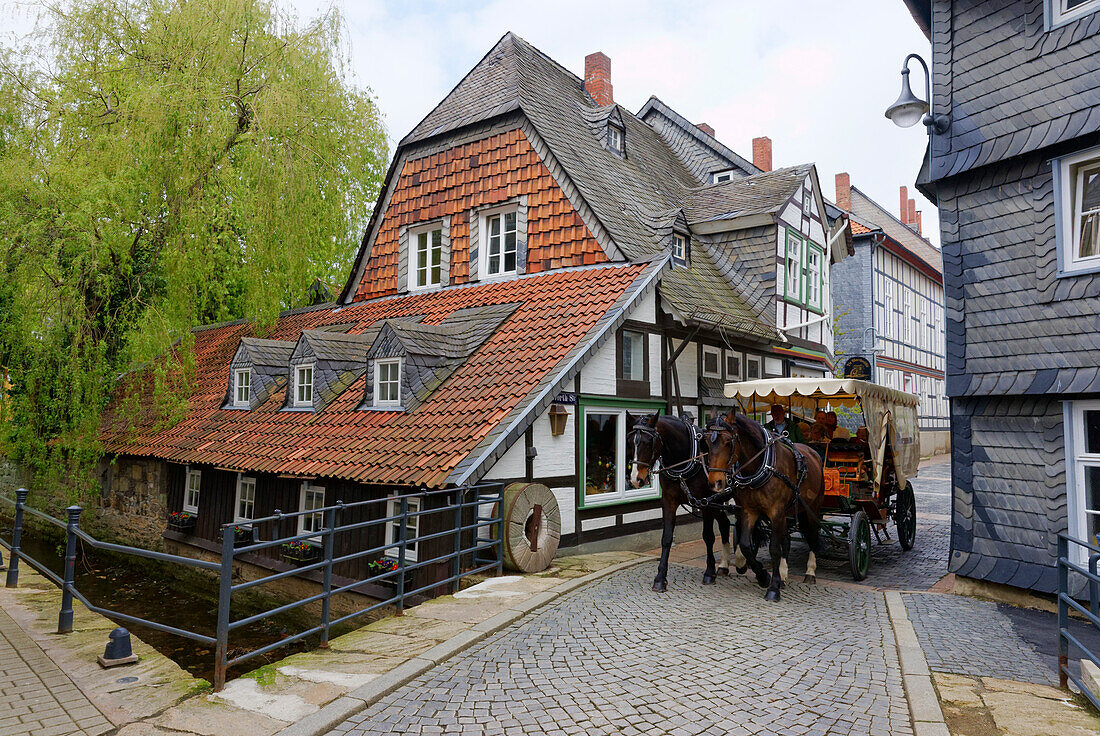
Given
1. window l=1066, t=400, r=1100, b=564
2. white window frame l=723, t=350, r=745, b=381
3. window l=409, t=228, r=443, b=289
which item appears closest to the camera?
window l=1066, t=400, r=1100, b=564

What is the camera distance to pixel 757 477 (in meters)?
8.21

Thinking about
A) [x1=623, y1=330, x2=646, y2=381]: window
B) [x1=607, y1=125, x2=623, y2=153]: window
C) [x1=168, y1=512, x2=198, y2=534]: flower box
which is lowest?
[x1=168, y1=512, x2=198, y2=534]: flower box

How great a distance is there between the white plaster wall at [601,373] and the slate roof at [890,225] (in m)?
29.1

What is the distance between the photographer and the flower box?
14039 mm

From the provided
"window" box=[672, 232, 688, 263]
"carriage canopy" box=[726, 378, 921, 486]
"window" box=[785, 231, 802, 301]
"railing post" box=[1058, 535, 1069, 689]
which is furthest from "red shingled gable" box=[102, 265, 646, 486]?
"window" box=[785, 231, 802, 301]

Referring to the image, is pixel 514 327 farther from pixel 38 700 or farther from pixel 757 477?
pixel 38 700

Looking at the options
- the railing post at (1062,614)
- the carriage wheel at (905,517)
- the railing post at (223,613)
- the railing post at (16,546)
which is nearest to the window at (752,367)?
the carriage wheel at (905,517)

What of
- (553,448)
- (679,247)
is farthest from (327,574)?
(679,247)

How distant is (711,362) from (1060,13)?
320 inches

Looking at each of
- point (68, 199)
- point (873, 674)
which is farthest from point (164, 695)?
point (68, 199)

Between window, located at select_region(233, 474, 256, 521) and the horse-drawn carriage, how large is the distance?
29.9 feet

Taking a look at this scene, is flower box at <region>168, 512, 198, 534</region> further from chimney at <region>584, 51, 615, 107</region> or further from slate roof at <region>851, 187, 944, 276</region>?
slate roof at <region>851, 187, 944, 276</region>

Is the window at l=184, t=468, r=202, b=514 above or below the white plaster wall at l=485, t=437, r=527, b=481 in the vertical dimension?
below

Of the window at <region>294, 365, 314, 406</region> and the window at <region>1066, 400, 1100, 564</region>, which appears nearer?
the window at <region>1066, 400, 1100, 564</region>
